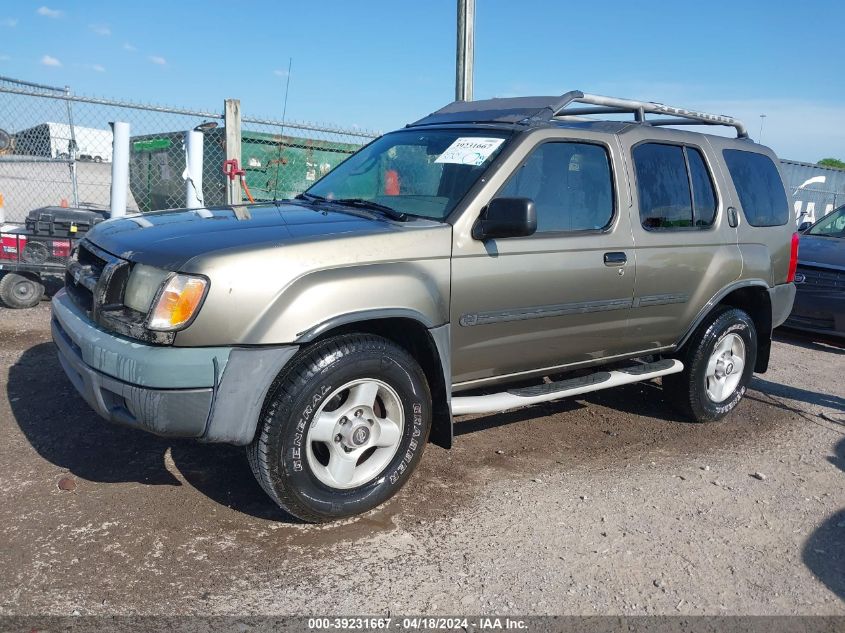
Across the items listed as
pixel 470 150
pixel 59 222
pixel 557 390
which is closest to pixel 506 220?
pixel 470 150

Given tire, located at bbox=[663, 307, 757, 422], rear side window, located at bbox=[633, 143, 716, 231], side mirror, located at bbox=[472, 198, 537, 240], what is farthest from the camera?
tire, located at bbox=[663, 307, 757, 422]

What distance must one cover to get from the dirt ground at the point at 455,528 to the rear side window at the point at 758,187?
5.26 ft

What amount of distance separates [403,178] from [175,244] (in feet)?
4.92

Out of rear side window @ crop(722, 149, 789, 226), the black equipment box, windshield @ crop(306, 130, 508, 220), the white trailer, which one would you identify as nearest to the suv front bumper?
windshield @ crop(306, 130, 508, 220)

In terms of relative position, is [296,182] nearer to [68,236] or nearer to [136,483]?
[68,236]

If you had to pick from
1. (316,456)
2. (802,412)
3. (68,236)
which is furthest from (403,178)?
(68,236)

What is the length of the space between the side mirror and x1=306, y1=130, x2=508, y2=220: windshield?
193 mm

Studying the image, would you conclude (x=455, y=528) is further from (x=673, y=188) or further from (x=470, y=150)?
(x=673, y=188)

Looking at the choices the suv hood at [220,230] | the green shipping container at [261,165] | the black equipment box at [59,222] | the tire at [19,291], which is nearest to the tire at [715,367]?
the suv hood at [220,230]

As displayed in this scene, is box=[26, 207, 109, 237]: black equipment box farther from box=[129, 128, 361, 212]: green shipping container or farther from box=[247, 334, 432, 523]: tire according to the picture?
box=[247, 334, 432, 523]: tire

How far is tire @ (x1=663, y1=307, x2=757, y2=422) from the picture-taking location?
493 centimetres

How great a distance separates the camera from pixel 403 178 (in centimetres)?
411

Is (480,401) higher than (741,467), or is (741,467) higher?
(480,401)

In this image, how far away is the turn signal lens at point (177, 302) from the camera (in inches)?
112
